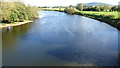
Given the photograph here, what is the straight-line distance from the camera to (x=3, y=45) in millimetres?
19094

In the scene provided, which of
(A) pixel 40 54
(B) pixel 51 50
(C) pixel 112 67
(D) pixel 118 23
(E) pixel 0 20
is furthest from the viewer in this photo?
(E) pixel 0 20

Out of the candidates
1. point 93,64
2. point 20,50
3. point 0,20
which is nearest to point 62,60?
point 93,64

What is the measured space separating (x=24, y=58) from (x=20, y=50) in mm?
2939

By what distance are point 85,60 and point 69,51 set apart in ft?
10.0

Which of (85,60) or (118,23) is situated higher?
(118,23)

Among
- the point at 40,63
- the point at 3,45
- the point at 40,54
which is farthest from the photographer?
the point at 3,45

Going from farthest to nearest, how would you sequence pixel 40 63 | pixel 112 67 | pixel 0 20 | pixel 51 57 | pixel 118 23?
pixel 0 20, pixel 118 23, pixel 51 57, pixel 40 63, pixel 112 67

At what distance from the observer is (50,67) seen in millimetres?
12094

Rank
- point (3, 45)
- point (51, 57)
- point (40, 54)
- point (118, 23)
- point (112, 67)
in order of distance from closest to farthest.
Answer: point (112, 67)
point (51, 57)
point (40, 54)
point (3, 45)
point (118, 23)

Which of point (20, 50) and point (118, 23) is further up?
point (118, 23)

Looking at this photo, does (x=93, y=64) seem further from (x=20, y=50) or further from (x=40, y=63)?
(x=20, y=50)

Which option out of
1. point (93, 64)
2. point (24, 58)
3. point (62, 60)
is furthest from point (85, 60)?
point (24, 58)

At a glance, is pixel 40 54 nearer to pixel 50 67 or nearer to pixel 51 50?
pixel 51 50

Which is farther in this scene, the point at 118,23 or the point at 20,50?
the point at 118,23
